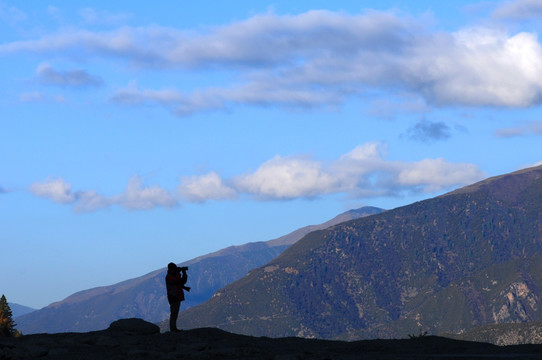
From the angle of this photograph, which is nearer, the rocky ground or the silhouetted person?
the rocky ground

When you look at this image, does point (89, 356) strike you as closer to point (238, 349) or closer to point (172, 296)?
point (238, 349)

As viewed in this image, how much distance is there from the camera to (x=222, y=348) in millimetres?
29172

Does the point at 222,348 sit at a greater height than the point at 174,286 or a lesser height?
lesser

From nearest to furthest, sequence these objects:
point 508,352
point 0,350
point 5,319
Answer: point 508,352, point 0,350, point 5,319

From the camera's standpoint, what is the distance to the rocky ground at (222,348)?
2712cm

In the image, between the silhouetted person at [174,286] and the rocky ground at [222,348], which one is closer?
the rocky ground at [222,348]

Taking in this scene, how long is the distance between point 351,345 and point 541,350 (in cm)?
666

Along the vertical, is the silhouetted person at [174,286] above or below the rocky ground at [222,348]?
above

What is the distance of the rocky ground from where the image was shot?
89.0ft

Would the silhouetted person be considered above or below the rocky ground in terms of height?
above

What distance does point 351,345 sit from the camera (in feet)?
101

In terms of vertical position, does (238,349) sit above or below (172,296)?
below

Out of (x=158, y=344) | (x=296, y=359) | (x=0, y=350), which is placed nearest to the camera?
(x=296, y=359)

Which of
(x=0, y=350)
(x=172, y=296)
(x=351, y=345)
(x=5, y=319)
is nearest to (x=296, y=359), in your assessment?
(x=351, y=345)
